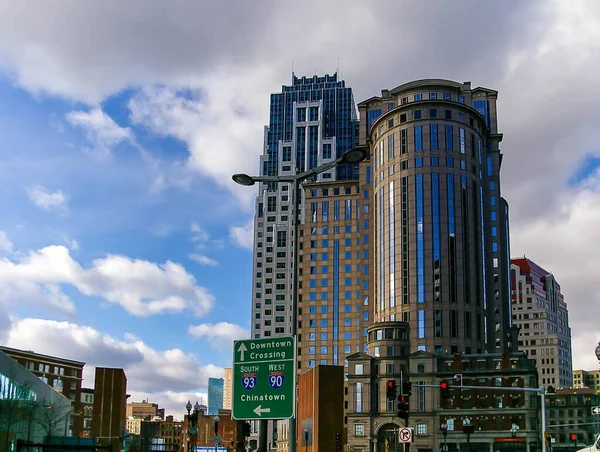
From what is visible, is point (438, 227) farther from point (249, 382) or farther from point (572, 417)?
point (249, 382)

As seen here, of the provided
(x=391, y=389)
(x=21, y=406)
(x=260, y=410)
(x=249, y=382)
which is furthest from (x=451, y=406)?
(x=260, y=410)

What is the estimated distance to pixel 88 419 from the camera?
539ft

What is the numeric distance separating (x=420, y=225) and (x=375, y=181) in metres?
20.2

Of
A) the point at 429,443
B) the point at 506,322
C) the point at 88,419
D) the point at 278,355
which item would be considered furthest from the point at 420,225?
the point at 278,355

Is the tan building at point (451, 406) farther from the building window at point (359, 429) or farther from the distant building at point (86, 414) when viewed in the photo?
the distant building at point (86, 414)

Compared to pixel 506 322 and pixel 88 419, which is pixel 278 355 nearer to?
pixel 506 322

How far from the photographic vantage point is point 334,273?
7101 inches

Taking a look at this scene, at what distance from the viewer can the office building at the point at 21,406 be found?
5400cm

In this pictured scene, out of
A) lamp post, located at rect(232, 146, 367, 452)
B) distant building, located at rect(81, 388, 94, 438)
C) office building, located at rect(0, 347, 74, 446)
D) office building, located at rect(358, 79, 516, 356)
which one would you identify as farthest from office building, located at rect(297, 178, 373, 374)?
lamp post, located at rect(232, 146, 367, 452)

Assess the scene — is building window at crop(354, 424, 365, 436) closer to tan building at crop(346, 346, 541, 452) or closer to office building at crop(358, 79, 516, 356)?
tan building at crop(346, 346, 541, 452)

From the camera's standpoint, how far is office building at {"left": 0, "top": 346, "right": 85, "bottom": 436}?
480ft

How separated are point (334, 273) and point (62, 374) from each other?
214ft

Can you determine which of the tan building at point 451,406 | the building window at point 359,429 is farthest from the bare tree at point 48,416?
the building window at point 359,429

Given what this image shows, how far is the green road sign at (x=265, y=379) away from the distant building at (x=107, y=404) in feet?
427
